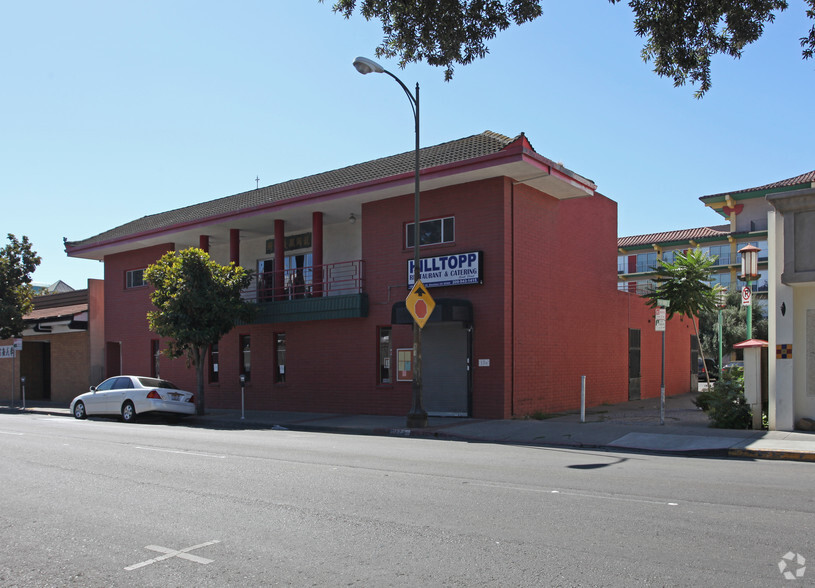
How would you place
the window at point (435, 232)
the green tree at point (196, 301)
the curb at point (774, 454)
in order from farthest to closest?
1. the green tree at point (196, 301)
2. the window at point (435, 232)
3. the curb at point (774, 454)

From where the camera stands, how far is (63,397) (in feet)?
109

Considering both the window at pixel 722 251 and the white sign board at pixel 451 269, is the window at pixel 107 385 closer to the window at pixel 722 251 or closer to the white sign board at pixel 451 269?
the white sign board at pixel 451 269

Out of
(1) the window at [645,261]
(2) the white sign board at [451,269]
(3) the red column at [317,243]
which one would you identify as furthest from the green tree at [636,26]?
(1) the window at [645,261]

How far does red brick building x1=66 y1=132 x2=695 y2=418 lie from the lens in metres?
19.0

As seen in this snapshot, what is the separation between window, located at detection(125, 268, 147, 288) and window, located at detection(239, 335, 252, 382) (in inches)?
283

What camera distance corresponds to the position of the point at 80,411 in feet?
76.5

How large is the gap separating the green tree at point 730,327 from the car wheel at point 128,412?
126 feet

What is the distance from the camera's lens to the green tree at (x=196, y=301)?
2200cm

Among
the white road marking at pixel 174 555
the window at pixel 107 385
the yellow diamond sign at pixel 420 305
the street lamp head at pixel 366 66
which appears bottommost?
the window at pixel 107 385

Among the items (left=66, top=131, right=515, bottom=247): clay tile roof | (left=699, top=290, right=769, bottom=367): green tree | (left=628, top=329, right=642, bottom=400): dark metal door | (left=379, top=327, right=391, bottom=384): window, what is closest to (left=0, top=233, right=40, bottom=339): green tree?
(left=66, top=131, right=515, bottom=247): clay tile roof

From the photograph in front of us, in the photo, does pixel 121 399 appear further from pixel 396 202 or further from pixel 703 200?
pixel 703 200

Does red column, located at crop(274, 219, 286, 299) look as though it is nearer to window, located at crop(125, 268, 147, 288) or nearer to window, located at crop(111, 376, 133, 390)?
window, located at crop(111, 376, 133, 390)

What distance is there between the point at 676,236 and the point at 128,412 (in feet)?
214

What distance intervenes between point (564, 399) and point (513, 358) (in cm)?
340
